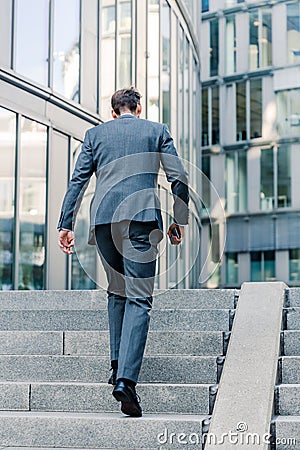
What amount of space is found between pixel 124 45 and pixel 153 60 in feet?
8.01

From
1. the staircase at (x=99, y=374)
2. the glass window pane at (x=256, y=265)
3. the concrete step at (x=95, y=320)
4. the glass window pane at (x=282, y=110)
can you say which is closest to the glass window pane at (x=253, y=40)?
the glass window pane at (x=282, y=110)

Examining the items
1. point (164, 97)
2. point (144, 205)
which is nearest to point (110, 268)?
point (144, 205)

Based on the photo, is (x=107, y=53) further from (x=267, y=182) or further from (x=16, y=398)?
(x=267, y=182)

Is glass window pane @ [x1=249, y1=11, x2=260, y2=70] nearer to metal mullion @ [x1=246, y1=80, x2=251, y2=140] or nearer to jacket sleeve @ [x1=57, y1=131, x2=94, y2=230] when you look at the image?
metal mullion @ [x1=246, y1=80, x2=251, y2=140]

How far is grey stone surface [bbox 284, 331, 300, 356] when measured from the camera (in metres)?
6.58

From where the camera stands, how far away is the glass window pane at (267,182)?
131 feet

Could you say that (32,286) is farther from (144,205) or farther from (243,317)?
(144,205)

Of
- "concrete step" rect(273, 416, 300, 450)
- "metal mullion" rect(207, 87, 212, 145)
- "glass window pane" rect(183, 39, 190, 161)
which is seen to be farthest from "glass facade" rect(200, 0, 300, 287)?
"concrete step" rect(273, 416, 300, 450)

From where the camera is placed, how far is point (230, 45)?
4231 cm

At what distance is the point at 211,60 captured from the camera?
140 ft

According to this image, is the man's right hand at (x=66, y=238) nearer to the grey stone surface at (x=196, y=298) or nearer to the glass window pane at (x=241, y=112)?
the grey stone surface at (x=196, y=298)

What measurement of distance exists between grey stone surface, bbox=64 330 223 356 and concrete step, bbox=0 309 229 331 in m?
0.40

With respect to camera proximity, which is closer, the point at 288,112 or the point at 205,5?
the point at 288,112

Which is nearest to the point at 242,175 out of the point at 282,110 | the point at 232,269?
the point at 282,110
